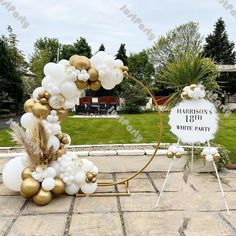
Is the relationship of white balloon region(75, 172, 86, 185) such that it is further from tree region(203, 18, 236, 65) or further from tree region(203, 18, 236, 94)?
tree region(203, 18, 236, 65)

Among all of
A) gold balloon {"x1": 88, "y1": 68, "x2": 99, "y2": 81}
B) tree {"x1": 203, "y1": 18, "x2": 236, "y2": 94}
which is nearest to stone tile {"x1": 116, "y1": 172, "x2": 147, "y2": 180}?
gold balloon {"x1": 88, "y1": 68, "x2": 99, "y2": 81}

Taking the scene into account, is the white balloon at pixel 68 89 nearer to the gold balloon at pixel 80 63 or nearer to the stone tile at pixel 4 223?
the gold balloon at pixel 80 63

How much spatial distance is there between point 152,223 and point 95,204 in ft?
2.87

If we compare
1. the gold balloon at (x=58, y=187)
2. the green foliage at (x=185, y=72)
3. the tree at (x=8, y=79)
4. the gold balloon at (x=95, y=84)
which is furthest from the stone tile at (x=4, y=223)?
the tree at (x=8, y=79)

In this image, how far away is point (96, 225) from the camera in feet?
11.1

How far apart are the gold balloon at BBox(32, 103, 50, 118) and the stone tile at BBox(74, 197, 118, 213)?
3.83 feet

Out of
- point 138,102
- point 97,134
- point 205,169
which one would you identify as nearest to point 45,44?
→ point 138,102

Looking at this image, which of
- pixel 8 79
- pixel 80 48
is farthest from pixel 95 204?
pixel 80 48

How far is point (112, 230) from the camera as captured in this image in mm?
3258

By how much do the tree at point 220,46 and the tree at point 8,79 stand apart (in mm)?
16309

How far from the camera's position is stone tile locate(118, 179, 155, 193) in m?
4.56

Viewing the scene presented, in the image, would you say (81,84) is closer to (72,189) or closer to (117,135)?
(72,189)

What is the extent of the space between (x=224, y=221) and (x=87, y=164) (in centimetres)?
189

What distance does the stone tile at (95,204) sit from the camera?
3826 millimetres
